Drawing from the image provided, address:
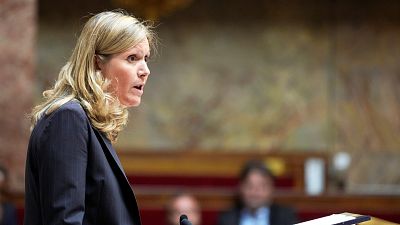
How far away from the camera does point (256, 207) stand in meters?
6.82

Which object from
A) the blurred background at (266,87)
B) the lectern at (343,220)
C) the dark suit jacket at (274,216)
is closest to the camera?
the lectern at (343,220)

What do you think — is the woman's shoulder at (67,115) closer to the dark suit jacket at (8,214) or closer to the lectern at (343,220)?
the lectern at (343,220)

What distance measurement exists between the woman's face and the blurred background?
770 cm

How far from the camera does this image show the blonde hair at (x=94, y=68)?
2.67m

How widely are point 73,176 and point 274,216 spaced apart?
174 inches

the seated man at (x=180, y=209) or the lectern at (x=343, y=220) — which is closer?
the lectern at (x=343, y=220)

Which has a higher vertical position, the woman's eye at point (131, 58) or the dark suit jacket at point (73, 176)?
the woman's eye at point (131, 58)

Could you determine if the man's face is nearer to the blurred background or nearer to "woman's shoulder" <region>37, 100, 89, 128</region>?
the blurred background

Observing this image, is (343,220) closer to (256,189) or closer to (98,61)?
(98,61)

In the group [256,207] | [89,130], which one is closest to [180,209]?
[256,207]

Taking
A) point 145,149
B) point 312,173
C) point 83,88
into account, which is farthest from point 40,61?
point 83,88

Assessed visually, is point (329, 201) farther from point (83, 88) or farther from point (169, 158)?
point (83, 88)

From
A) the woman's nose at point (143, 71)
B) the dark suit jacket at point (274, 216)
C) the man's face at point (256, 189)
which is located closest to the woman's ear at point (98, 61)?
the woman's nose at point (143, 71)

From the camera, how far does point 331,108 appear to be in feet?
35.5
